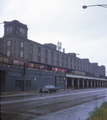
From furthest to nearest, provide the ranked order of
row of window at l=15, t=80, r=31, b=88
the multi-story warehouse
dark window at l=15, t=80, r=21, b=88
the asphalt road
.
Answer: the multi-story warehouse → row of window at l=15, t=80, r=31, b=88 → dark window at l=15, t=80, r=21, b=88 → the asphalt road

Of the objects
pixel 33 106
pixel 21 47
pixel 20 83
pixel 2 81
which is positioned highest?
pixel 21 47

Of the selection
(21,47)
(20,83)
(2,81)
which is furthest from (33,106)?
(21,47)

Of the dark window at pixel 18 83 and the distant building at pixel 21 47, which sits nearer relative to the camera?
the dark window at pixel 18 83

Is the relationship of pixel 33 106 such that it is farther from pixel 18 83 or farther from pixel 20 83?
pixel 20 83

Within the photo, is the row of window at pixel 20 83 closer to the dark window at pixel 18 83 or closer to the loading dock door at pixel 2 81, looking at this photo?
the dark window at pixel 18 83

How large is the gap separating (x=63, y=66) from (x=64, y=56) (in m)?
5.36

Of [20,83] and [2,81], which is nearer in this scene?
[2,81]

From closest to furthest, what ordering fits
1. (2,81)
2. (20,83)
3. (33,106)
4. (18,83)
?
(33,106) < (2,81) < (18,83) < (20,83)

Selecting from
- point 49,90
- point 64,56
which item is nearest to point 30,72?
point 49,90

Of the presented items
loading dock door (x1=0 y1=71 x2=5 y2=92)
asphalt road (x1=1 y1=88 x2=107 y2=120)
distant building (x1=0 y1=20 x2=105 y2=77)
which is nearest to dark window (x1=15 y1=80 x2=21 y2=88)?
loading dock door (x1=0 y1=71 x2=5 y2=92)

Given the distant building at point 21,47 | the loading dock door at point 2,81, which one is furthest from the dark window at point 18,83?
the distant building at point 21,47

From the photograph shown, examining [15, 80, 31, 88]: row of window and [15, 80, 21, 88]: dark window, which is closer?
[15, 80, 21, 88]: dark window

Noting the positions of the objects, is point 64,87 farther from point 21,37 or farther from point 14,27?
point 14,27

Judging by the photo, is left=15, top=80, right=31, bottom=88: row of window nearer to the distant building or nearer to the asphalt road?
the distant building
